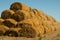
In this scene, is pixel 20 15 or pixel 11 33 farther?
pixel 20 15

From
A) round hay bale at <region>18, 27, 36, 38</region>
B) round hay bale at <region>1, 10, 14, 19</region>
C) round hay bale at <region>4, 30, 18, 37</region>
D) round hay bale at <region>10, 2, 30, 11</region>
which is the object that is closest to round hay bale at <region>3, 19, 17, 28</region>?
round hay bale at <region>4, 30, 18, 37</region>

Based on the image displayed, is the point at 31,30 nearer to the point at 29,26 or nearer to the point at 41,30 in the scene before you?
the point at 29,26

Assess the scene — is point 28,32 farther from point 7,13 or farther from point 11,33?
point 7,13

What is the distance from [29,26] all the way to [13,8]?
3602 millimetres

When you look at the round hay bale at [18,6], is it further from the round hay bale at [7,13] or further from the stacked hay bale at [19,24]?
the round hay bale at [7,13]

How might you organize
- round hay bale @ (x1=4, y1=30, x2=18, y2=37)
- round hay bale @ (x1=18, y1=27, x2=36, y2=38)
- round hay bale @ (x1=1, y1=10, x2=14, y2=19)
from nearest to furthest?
round hay bale @ (x1=18, y1=27, x2=36, y2=38)
round hay bale @ (x1=4, y1=30, x2=18, y2=37)
round hay bale @ (x1=1, y1=10, x2=14, y2=19)

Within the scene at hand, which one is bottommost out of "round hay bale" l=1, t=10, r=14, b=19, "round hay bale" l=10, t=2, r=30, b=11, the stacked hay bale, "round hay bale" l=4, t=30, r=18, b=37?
"round hay bale" l=4, t=30, r=18, b=37

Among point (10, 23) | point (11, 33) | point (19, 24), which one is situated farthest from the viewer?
point (10, 23)

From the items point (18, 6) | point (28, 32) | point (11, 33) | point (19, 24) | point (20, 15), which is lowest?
point (11, 33)

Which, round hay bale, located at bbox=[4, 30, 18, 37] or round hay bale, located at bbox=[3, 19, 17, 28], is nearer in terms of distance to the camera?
round hay bale, located at bbox=[4, 30, 18, 37]

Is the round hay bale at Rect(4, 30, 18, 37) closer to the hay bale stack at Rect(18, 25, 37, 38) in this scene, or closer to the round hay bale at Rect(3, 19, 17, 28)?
the hay bale stack at Rect(18, 25, 37, 38)

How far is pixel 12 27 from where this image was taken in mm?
14359

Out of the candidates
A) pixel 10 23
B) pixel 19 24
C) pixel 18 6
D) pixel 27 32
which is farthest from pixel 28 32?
pixel 18 6

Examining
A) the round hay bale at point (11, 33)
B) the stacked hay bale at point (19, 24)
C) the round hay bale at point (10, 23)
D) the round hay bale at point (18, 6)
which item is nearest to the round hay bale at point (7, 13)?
the stacked hay bale at point (19, 24)
